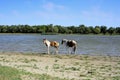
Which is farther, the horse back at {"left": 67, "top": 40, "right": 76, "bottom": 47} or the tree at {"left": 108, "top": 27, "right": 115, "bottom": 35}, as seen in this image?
the tree at {"left": 108, "top": 27, "right": 115, "bottom": 35}

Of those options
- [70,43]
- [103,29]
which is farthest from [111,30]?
[70,43]

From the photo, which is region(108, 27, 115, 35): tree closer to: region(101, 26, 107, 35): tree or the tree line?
the tree line

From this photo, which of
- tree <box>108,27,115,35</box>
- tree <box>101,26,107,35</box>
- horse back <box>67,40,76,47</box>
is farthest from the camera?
tree <box>101,26,107,35</box>

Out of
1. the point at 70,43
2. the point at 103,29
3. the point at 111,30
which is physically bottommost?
the point at 111,30

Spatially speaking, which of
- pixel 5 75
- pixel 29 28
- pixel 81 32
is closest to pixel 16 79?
pixel 5 75

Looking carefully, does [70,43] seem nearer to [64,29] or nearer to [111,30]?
[111,30]

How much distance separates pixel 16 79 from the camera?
42.4 ft

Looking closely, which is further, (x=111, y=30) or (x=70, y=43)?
(x=111, y=30)

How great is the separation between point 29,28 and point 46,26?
27.4 ft

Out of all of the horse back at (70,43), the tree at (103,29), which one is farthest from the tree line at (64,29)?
the horse back at (70,43)

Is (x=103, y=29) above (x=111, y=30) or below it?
above

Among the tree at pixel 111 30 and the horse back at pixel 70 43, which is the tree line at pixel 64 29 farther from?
the horse back at pixel 70 43

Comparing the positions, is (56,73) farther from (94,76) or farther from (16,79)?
(16,79)

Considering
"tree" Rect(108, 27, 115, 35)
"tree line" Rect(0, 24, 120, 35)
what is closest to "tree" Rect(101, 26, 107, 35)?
"tree line" Rect(0, 24, 120, 35)
